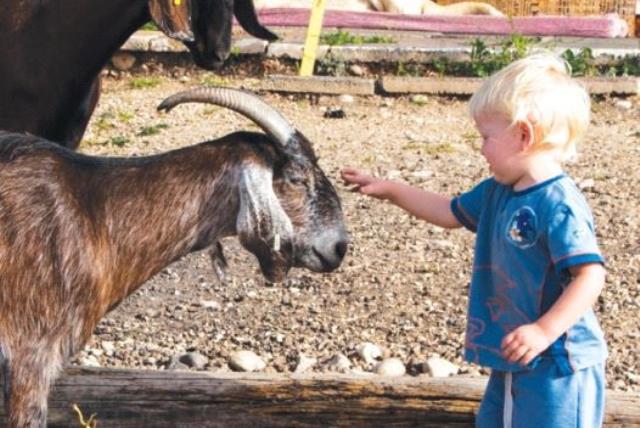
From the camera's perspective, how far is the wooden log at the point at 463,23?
13875mm

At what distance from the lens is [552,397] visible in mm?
4133

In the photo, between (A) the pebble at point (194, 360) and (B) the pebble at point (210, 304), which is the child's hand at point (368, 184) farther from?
(B) the pebble at point (210, 304)

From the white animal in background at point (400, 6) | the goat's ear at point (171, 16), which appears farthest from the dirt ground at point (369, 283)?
the white animal in background at point (400, 6)

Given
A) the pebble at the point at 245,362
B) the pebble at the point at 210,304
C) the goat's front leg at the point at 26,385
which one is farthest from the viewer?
the pebble at the point at 210,304

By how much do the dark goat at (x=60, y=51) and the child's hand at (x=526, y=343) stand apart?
9.98ft

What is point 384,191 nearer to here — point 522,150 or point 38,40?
point 522,150

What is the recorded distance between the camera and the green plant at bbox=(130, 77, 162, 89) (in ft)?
38.9

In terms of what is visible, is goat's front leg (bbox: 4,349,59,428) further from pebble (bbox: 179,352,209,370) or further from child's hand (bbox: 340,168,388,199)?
pebble (bbox: 179,352,209,370)

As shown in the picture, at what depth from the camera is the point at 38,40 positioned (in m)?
6.67

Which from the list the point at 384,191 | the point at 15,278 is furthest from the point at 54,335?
the point at 384,191

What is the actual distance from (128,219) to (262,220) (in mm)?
393

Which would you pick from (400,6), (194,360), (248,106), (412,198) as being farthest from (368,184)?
(400,6)

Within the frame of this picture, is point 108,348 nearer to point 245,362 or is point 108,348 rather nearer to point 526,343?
point 245,362

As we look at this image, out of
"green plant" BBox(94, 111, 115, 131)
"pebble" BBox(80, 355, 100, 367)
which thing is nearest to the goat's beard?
"pebble" BBox(80, 355, 100, 367)
